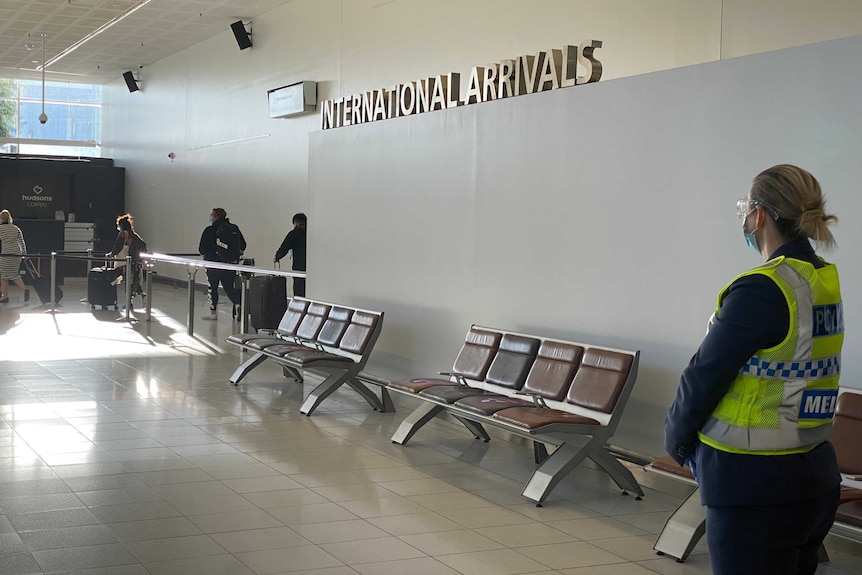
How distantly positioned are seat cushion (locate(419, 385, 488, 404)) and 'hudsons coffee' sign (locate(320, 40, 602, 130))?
205 cm

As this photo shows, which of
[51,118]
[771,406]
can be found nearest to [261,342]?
[771,406]

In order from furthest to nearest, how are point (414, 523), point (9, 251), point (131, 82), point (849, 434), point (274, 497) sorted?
1. point (131, 82)
2. point (9, 251)
3. point (274, 497)
4. point (414, 523)
5. point (849, 434)

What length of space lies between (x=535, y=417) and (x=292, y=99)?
422 inches

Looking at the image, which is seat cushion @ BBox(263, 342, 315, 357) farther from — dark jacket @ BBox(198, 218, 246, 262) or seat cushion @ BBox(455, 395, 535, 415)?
dark jacket @ BBox(198, 218, 246, 262)

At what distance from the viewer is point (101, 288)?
49.2 ft

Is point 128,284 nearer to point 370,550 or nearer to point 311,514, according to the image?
point 311,514

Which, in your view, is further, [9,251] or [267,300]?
[9,251]

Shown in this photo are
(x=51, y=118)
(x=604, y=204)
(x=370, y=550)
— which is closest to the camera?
(x=370, y=550)

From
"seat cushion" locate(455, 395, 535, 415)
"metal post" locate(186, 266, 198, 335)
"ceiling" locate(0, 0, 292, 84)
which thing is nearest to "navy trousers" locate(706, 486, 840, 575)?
"seat cushion" locate(455, 395, 535, 415)

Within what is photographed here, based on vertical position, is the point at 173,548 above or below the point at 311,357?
below

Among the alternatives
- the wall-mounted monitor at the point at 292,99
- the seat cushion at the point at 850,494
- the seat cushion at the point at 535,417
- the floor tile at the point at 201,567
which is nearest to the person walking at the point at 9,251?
the wall-mounted monitor at the point at 292,99

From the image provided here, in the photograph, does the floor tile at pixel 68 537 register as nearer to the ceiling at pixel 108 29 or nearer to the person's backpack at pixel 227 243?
the person's backpack at pixel 227 243

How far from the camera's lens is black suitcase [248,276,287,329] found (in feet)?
35.5

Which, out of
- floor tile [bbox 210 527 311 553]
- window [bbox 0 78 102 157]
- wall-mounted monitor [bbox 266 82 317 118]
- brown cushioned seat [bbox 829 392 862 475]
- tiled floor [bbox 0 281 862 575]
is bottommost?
tiled floor [bbox 0 281 862 575]
